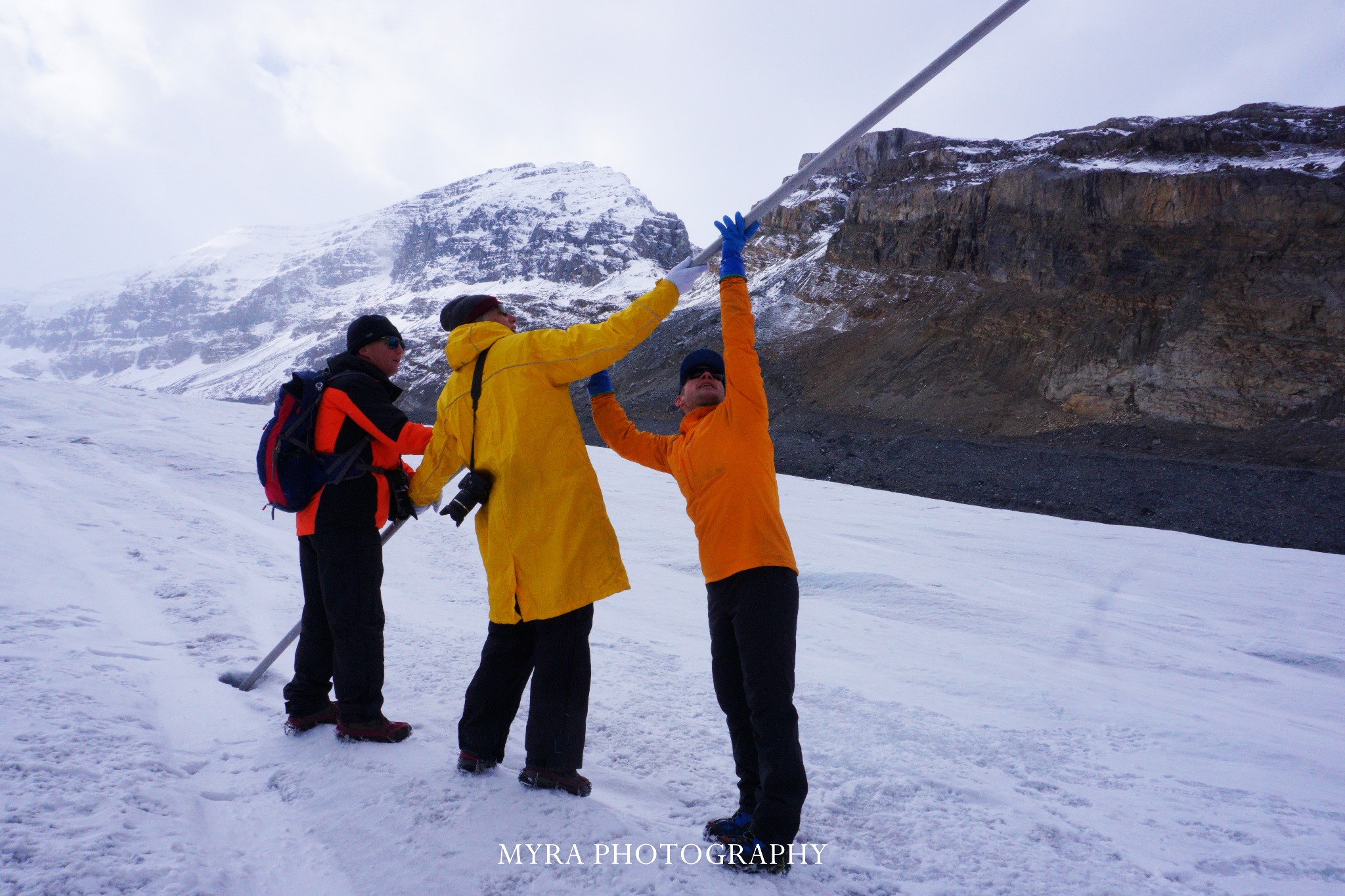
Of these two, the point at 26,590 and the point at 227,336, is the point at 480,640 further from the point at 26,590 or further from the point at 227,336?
the point at 227,336

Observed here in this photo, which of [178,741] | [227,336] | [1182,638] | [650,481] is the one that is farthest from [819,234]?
[227,336]

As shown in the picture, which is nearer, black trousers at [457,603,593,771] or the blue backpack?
black trousers at [457,603,593,771]

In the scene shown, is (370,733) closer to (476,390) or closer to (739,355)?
(476,390)

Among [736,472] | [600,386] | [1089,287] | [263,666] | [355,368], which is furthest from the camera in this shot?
[1089,287]

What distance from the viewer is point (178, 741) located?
105 inches

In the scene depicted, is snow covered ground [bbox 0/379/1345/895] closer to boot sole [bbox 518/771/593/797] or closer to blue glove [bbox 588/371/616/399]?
boot sole [bbox 518/771/593/797]

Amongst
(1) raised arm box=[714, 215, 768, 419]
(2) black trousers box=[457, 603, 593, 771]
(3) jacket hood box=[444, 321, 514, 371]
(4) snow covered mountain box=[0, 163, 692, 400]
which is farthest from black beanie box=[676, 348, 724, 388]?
(4) snow covered mountain box=[0, 163, 692, 400]

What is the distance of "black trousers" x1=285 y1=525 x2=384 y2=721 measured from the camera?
2943 millimetres

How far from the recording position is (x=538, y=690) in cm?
262

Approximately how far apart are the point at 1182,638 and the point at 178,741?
700 cm

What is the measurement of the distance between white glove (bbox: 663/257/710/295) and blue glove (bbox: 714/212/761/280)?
0.11 metres

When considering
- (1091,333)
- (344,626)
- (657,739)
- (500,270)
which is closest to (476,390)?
(344,626)

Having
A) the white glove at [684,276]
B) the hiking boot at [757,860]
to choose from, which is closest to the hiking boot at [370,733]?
the hiking boot at [757,860]

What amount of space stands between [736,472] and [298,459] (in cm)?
185
